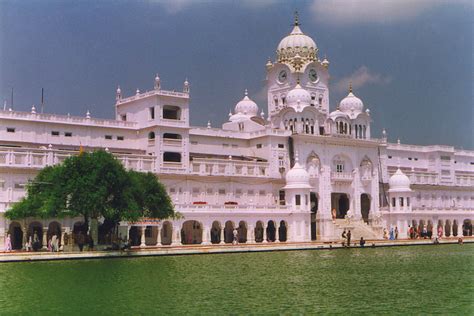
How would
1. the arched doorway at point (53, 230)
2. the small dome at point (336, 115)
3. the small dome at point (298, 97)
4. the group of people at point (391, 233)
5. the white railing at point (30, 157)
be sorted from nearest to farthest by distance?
1. the arched doorway at point (53, 230)
2. the white railing at point (30, 157)
3. the group of people at point (391, 233)
4. the small dome at point (298, 97)
5. the small dome at point (336, 115)

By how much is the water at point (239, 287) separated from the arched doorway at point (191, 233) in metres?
22.4

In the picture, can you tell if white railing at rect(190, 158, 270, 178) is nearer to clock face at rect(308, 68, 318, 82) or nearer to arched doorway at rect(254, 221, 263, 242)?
arched doorway at rect(254, 221, 263, 242)

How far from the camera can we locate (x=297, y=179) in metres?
68.9

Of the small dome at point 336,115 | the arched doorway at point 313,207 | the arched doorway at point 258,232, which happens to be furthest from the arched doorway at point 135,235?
the small dome at point 336,115

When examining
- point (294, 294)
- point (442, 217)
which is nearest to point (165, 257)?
point (294, 294)

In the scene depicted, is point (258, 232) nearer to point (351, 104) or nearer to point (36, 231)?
point (351, 104)

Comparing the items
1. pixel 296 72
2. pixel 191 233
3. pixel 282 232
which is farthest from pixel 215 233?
pixel 296 72

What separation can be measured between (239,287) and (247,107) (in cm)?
5689

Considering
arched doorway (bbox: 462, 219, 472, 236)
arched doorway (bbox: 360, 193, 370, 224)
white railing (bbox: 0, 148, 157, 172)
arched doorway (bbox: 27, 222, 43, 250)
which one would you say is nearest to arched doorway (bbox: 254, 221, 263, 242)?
arched doorway (bbox: 360, 193, 370, 224)

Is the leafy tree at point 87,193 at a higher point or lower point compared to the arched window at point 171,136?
lower

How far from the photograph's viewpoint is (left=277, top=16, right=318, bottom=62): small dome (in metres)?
82.7

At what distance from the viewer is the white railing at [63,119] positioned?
200 ft

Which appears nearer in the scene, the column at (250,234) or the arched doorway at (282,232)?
the column at (250,234)

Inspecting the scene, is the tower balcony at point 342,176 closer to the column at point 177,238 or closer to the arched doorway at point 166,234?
the arched doorway at point 166,234
